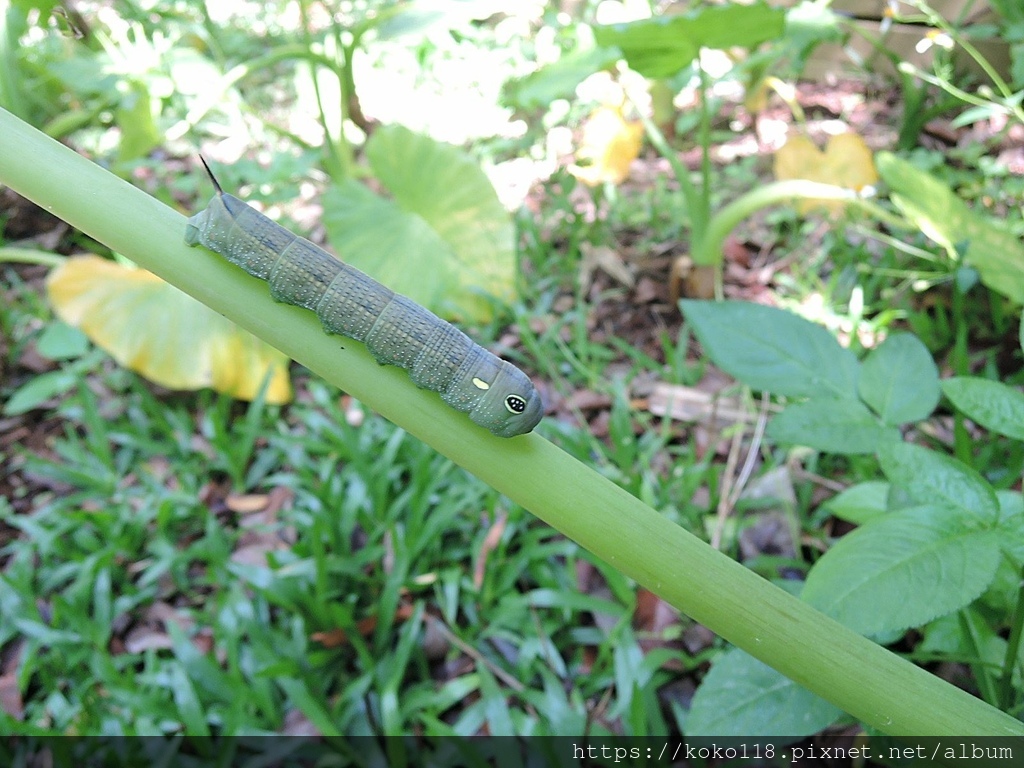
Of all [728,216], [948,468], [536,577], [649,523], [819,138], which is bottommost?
[536,577]

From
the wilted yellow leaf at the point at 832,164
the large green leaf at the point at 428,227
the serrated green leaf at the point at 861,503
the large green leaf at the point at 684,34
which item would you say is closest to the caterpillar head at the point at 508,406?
→ the serrated green leaf at the point at 861,503

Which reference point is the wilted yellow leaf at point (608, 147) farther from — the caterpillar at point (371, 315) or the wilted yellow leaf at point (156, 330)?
the caterpillar at point (371, 315)

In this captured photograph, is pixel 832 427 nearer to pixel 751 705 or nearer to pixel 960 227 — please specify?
pixel 751 705

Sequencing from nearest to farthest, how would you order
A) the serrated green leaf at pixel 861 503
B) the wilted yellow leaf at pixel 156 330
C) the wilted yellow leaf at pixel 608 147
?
the serrated green leaf at pixel 861 503 → the wilted yellow leaf at pixel 156 330 → the wilted yellow leaf at pixel 608 147

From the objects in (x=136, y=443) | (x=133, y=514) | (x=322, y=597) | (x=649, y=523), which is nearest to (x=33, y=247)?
(x=136, y=443)

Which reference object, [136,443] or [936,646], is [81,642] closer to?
[136,443]
